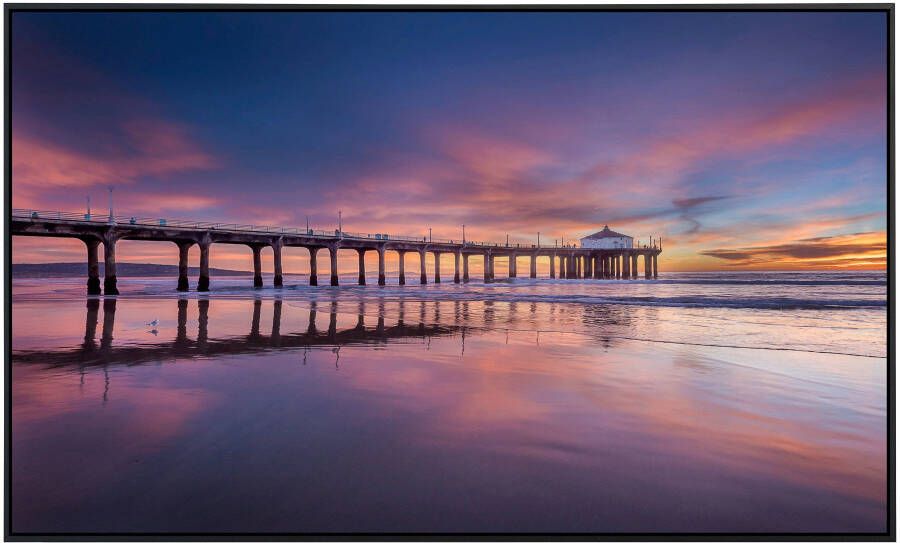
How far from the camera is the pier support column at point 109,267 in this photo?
33188 millimetres

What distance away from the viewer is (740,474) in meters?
3.45

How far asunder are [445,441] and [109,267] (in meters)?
41.0

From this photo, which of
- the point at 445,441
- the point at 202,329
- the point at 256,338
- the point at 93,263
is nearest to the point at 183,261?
the point at 93,263

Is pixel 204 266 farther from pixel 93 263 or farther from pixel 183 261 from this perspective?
pixel 93 263

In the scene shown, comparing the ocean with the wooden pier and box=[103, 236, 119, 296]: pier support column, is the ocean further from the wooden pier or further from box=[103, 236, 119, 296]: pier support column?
box=[103, 236, 119, 296]: pier support column

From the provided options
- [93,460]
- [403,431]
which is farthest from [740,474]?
[93,460]

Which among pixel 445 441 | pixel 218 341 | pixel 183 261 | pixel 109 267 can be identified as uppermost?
pixel 183 261

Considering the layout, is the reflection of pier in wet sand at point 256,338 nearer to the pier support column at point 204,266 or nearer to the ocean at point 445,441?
the ocean at point 445,441

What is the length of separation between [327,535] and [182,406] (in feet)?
11.5

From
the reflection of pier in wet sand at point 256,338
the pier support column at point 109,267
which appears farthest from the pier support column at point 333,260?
the reflection of pier in wet sand at point 256,338

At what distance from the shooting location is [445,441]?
4.05 meters

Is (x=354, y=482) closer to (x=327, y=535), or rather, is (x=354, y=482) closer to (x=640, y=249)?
(x=327, y=535)

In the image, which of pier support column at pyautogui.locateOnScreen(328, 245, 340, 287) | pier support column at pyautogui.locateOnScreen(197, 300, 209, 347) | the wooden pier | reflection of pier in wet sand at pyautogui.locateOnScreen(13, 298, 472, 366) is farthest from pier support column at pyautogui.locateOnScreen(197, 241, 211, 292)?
pier support column at pyautogui.locateOnScreen(197, 300, 209, 347)

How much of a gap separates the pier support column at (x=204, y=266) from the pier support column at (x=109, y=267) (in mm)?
6860
